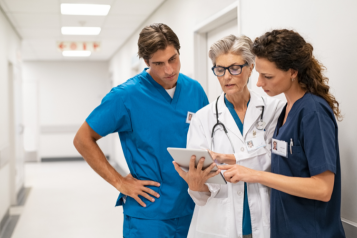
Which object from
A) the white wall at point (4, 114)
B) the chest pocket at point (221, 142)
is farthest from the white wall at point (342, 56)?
the white wall at point (4, 114)

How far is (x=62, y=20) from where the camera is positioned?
5.55 m

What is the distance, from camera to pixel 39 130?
409 inches

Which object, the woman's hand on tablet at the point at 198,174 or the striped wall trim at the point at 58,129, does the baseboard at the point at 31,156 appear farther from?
the woman's hand on tablet at the point at 198,174

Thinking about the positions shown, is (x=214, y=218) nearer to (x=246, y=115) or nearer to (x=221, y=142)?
(x=221, y=142)

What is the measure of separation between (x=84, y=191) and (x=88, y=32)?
297 cm

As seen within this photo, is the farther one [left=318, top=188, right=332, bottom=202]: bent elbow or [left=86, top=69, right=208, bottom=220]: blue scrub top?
[left=86, top=69, right=208, bottom=220]: blue scrub top

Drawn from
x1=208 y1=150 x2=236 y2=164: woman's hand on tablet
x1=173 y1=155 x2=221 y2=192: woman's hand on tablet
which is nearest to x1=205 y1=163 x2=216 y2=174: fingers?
x1=173 y1=155 x2=221 y2=192: woman's hand on tablet

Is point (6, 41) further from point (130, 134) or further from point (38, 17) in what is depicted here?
point (130, 134)

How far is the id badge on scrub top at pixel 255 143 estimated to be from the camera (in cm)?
146

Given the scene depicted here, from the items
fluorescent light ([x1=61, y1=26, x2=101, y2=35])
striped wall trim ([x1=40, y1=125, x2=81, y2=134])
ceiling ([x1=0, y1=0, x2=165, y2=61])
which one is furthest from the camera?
striped wall trim ([x1=40, y1=125, x2=81, y2=134])

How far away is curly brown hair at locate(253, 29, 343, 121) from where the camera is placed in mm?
1221

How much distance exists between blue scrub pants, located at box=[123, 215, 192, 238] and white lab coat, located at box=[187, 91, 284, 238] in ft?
0.60

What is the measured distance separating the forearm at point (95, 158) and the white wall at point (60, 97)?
350 inches

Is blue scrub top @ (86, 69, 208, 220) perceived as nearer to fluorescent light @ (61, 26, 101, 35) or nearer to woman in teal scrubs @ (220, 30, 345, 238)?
woman in teal scrubs @ (220, 30, 345, 238)
